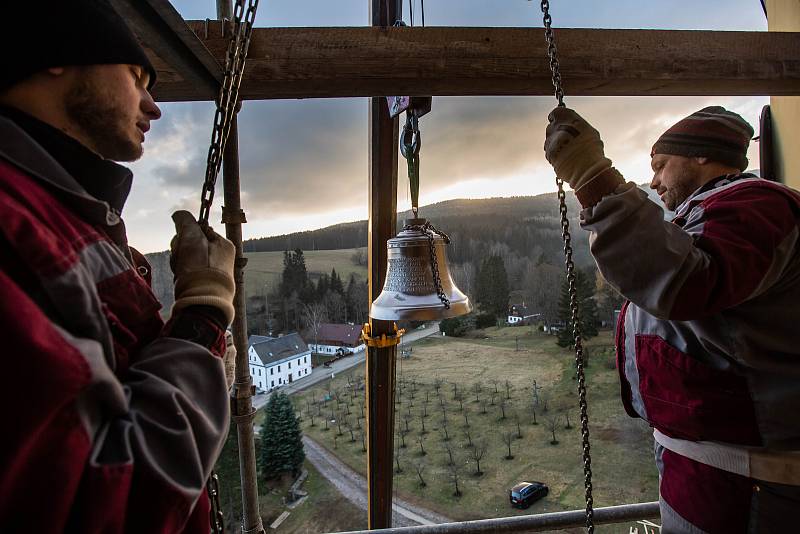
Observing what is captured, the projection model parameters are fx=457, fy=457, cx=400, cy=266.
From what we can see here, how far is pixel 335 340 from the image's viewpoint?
3.53 meters

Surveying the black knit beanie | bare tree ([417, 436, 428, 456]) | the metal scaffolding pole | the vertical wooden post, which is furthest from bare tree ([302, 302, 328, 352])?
the black knit beanie

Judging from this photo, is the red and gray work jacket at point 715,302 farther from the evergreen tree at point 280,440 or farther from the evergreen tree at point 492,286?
the evergreen tree at point 280,440

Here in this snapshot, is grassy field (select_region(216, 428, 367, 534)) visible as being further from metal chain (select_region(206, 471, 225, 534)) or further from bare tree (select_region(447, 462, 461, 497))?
metal chain (select_region(206, 471, 225, 534))

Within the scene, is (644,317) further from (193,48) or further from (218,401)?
(193,48)

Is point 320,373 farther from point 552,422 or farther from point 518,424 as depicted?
point 552,422

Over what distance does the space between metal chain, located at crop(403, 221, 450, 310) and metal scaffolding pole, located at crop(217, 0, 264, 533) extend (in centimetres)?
67

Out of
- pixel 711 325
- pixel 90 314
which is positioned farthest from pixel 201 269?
pixel 711 325

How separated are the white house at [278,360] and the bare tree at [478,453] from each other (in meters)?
1.85

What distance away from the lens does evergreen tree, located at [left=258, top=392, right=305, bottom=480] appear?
12.8ft

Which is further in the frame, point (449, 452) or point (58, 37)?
point (449, 452)

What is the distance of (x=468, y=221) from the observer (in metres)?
4.03

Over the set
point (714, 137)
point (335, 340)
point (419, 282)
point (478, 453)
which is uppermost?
point (714, 137)

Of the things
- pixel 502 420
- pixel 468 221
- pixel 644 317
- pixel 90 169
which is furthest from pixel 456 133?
pixel 90 169

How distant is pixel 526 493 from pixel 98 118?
15.0ft
